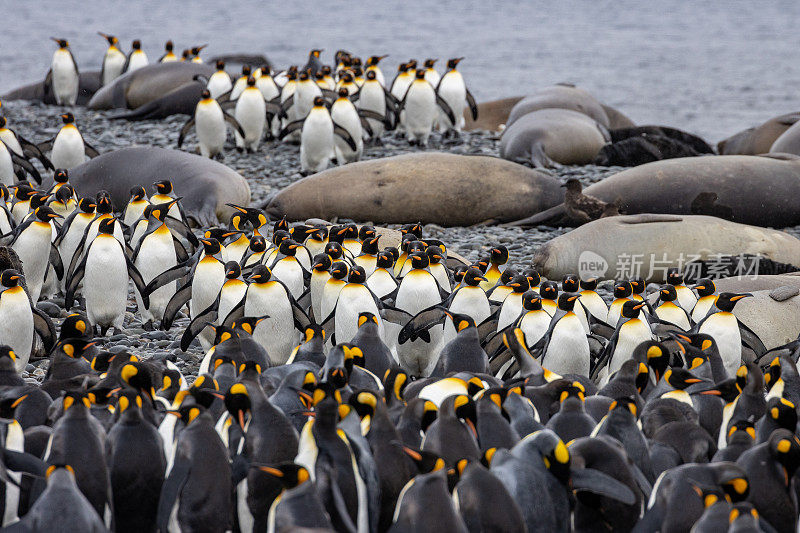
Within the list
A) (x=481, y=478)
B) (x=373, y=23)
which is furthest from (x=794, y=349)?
(x=373, y=23)

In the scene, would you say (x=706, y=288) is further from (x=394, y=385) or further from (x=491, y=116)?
(x=491, y=116)

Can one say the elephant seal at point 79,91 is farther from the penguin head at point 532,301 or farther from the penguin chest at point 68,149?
the penguin head at point 532,301

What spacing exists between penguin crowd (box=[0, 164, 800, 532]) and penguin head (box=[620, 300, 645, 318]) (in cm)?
2

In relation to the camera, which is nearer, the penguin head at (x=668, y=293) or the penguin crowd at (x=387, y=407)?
the penguin crowd at (x=387, y=407)

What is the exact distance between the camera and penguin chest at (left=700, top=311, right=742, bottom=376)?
613 centimetres

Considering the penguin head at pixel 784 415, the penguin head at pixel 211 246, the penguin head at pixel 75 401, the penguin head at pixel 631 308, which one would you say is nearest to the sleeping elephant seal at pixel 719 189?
the penguin head at pixel 631 308

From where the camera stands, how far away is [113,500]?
3.99m

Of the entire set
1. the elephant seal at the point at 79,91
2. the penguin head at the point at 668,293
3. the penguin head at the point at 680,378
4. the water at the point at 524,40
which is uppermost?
the penguin head at the point at 680,378

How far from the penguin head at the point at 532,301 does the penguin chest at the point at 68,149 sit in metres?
6.63

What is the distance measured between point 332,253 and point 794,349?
→ 2.94 m

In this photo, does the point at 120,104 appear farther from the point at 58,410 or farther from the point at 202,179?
the point at 58,410

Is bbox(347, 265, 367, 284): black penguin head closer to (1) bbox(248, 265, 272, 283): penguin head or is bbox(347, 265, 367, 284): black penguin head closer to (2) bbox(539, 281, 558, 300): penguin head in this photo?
(1) bbox(248, 265, 272, 283): penguin head

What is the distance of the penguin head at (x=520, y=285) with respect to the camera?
6363mm

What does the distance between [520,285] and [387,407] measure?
6.24 ft
